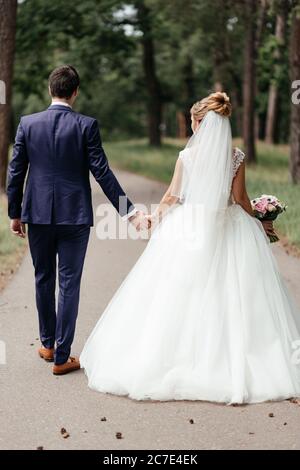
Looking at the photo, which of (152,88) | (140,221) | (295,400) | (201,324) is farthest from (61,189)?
(152,88)

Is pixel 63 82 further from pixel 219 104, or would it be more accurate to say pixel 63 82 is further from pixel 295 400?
pixel 295 400

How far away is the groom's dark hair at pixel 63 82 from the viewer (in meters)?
5.65

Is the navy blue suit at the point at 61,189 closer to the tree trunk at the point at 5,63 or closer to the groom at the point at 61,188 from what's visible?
the groom at the point at 61,188

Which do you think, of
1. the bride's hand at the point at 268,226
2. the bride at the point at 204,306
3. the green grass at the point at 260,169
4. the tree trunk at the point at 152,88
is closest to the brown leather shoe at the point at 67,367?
the bride at the point at 204,306

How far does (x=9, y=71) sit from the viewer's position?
16.2 meters

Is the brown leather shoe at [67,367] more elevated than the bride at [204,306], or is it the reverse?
the bride at [204,306]

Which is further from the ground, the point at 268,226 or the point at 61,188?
the point at 61,188

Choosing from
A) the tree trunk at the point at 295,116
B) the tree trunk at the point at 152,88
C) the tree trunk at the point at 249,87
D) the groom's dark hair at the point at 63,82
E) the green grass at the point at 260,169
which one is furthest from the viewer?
the tree trunk at the point at 152,88

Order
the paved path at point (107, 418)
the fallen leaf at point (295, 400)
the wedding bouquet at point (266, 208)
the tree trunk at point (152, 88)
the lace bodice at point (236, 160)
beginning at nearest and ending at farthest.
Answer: the paved path at point (107, 418)
the fallen leaf at point (295, 400)
the lace bodice at point (236, 160)
the wedding bouquet at point (266, 208)
the tree trunk at point (152, 88)

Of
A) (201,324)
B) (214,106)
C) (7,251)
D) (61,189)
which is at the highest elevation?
(214,106)

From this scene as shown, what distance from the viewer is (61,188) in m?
Result: 5.75

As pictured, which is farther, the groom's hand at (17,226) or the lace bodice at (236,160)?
the groom's hand at (17,226)

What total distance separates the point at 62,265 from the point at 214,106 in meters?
1.67
